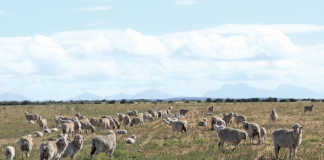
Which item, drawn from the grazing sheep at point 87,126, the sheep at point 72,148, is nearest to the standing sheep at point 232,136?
the sheep at point 72,148

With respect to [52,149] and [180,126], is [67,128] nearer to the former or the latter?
[180,126]

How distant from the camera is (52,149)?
1734 centimetres

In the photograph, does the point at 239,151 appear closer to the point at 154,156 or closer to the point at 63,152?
the point at 154,156

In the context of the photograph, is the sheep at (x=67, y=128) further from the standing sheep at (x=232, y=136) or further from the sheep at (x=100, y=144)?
the standing sheep at (x=232, y=136)

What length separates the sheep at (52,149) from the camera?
675 inches

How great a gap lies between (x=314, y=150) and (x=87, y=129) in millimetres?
19881

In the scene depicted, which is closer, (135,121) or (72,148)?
(72,148)

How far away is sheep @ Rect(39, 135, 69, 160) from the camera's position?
1714cm

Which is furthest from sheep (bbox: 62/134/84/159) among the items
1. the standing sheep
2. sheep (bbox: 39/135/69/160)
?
the standing sheep

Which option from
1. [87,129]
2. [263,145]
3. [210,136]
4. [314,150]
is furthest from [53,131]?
[314,150]

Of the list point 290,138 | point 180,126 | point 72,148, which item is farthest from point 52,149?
point 180,126

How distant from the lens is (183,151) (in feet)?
75.8

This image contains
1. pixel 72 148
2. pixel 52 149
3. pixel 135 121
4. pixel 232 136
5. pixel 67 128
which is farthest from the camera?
pixel 135 121

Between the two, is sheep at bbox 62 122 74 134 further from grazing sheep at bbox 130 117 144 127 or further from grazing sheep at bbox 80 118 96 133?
grazing sheep at bbox 130 117 144 127
